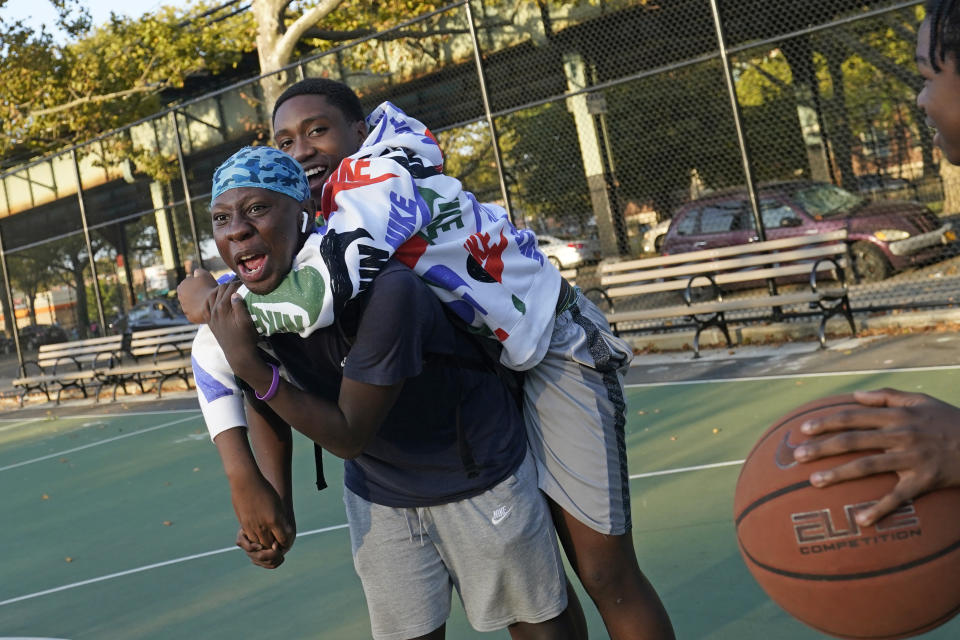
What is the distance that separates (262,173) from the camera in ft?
8.09

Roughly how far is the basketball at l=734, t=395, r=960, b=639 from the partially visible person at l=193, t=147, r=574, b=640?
72cm

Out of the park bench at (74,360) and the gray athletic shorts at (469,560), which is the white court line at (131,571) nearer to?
the gray athletic shorts at (469,560)

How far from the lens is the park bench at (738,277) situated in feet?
32.0

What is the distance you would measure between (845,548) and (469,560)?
42.0 inches

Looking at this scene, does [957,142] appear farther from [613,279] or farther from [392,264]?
[613,279]

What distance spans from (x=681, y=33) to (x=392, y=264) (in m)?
16.0

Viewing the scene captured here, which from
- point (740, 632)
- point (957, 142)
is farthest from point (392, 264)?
point (740, 632)

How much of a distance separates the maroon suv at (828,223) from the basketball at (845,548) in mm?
11675

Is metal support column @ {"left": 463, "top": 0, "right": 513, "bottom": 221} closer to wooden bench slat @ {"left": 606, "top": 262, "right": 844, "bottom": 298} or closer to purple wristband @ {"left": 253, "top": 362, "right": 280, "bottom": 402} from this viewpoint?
wooden bench slat @ {"left": 606, "top": 262, "right": 844, "bottom": 298}

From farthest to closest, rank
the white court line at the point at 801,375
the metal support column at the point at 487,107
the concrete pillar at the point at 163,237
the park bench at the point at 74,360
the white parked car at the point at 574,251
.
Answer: the concrete pillar at the point at 163,237, the white parked car at the point at 574,251, the park bench at the point at 74,360, the metal support column at the point at 487,107, the white court line at the point at 801,375

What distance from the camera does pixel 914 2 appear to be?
8805 millimetres

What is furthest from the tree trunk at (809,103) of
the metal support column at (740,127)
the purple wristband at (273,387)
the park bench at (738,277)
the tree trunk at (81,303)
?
the purple wristband at (273,387)

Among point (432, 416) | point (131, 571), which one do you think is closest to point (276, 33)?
point (131, 571)

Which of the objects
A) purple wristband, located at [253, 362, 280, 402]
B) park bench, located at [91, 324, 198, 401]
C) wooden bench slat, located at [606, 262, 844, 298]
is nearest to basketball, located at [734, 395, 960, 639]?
purple wristband, located at [253, 362, 280, 402]
